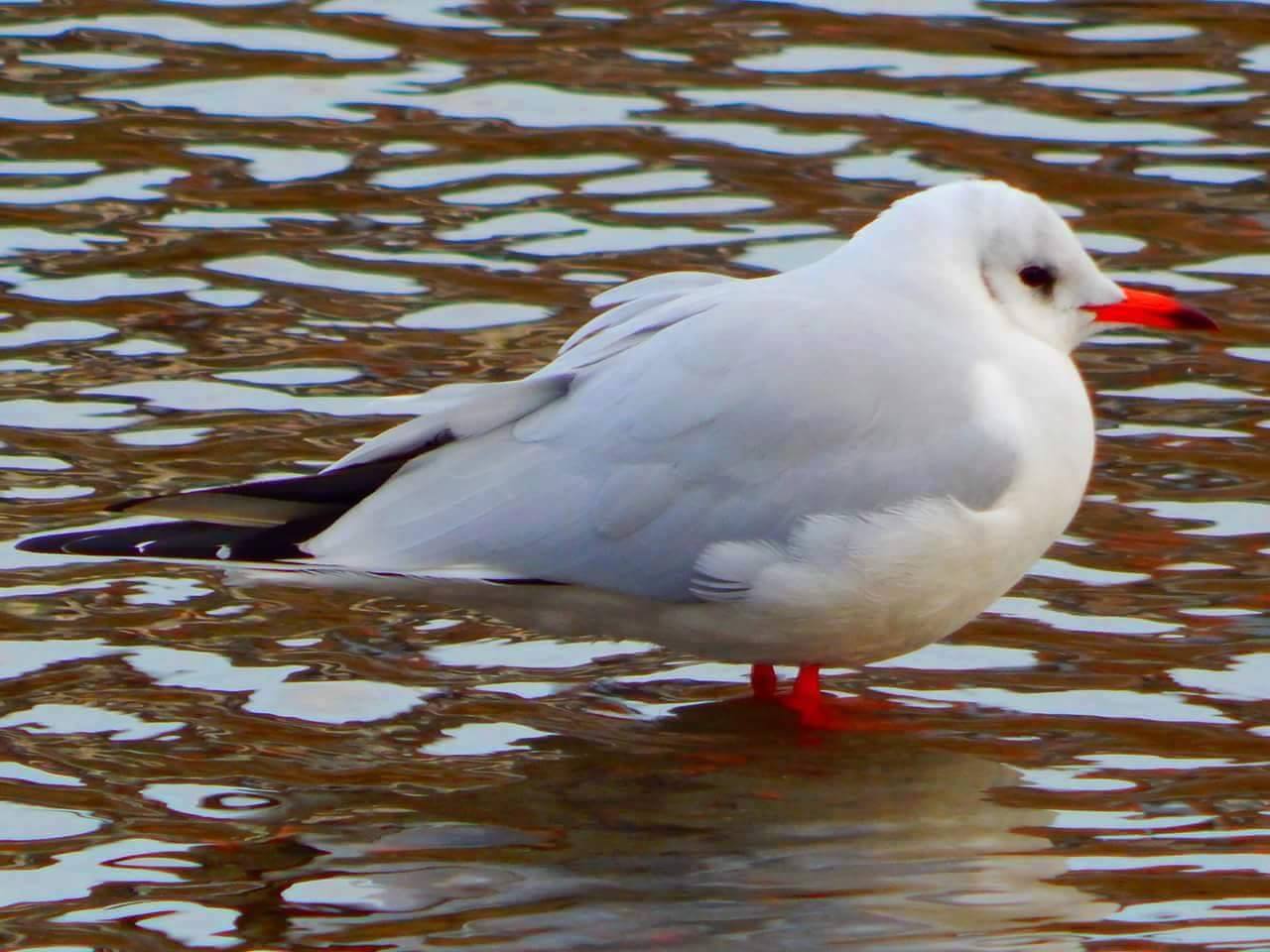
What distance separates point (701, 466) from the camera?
6129 mm

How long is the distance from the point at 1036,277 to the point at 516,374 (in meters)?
2.40

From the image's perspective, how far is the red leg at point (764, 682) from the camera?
22.0ft

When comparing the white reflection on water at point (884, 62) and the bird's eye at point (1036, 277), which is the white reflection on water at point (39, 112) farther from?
the bird's eye at point (1036, 277)

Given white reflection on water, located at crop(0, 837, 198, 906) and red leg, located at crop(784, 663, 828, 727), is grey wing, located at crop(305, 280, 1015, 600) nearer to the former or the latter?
red leg, located at crop(784, 663, 828, 727)

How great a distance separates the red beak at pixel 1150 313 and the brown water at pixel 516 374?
29.1 inches

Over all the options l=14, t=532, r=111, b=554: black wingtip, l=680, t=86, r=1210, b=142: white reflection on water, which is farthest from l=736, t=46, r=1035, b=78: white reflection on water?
l=14, t=532, r=111, b=554: black wingtip

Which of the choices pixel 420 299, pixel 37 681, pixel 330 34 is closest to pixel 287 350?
pixel 420 299

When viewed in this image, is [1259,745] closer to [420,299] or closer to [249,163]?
[420,299]

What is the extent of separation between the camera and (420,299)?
9.35 meters

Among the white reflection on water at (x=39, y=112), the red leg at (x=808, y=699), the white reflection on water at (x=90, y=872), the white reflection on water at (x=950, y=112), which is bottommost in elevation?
the red leg at (x=808, y=699)

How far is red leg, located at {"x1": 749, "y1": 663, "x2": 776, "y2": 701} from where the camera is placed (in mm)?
6715

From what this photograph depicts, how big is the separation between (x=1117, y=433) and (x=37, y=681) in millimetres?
3511

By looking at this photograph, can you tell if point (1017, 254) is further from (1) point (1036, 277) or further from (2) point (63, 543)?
(2) point (63, 543)

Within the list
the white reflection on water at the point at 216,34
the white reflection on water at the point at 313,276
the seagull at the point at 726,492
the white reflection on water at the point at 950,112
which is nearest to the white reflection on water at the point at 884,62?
the white reflection on water at the point at 950,112
